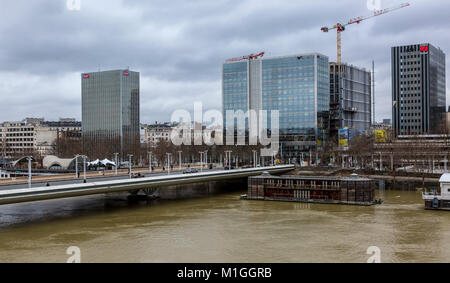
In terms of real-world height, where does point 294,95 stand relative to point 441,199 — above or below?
above

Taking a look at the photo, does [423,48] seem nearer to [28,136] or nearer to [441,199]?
[441,199]

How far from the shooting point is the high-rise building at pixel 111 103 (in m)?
148

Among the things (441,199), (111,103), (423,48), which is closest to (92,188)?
(441,199)

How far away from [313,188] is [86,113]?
116913 millimetres

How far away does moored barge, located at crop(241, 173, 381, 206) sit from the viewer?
50.2 m

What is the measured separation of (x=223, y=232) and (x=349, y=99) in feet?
333

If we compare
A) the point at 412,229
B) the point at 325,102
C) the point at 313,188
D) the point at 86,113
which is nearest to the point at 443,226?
the point at 412,229

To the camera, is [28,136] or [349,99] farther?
[28,136]

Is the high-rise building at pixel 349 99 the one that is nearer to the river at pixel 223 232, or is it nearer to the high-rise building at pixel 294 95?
the high-rise building at pixel 294 95

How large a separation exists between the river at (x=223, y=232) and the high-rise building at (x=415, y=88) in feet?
351

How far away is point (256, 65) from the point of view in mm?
119688

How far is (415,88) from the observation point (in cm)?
14862

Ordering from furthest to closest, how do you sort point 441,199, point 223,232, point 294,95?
Result: point 294,95, point 441,199, point 223,232

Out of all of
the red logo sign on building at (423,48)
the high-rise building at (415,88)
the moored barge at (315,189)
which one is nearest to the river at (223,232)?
the moored barge at (315,189)
